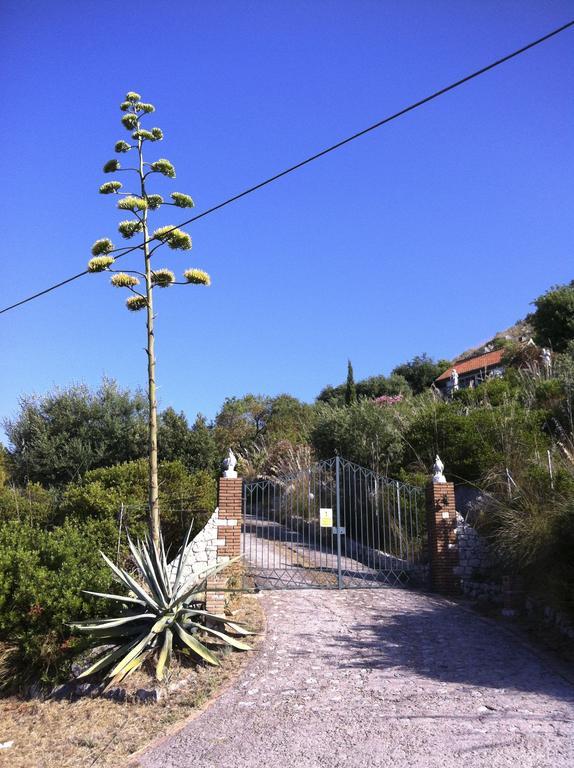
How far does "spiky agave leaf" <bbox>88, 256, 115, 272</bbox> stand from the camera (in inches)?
328

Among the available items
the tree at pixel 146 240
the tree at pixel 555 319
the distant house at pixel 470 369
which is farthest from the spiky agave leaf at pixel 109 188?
the distant house at pixel 470 369

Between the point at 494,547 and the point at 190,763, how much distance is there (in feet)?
21.8

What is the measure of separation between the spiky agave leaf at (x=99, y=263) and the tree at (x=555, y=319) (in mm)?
23792

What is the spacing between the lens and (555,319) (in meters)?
29.6

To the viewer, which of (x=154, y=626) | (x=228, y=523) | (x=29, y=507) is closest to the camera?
(x=154, y=626)

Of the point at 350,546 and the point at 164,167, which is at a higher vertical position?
the point at 164,167

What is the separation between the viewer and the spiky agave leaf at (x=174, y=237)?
8.66m

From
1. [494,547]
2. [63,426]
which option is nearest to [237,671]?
[494,547]

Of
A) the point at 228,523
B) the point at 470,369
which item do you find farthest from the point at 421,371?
the point at 228,523

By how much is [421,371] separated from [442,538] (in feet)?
121

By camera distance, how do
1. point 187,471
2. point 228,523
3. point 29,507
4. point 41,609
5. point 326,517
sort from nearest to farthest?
point 41,609, point 228,523, point 326,517, point 29,507, point 187,471

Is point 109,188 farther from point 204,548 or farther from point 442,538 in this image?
point 442,538

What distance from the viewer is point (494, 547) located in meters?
10.5

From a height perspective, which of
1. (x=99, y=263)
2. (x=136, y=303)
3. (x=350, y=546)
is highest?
(x=99, y=263)
